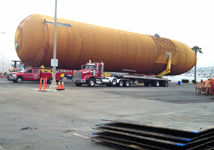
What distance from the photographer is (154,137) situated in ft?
16.0

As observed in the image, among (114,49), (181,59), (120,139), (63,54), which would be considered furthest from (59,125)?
(181,59)

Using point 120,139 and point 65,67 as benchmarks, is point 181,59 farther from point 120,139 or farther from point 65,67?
point 120,139

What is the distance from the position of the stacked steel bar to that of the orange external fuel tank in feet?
68.5

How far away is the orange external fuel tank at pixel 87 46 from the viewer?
25.2m

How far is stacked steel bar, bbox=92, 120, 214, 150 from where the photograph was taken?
14.9ft

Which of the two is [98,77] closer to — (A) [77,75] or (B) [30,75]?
(A) [77,75]

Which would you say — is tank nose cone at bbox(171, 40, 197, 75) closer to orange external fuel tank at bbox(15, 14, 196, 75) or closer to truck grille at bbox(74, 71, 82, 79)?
orange external fuel tank at bbox(15, 14, 196, 75)

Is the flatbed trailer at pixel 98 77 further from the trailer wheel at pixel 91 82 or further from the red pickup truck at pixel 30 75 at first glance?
the red pickup truck at pixel 30 75

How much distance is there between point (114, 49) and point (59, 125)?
2226 cm

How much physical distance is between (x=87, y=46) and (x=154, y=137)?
22902mm

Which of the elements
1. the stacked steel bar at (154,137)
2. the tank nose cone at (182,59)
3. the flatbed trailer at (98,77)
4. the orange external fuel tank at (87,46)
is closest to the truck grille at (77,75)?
the flatbed trailer at (98,77)

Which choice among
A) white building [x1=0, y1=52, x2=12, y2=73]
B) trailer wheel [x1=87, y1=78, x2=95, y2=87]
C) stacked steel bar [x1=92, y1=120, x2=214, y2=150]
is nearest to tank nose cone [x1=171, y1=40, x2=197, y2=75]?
trailer wheel [x1=87, y1=78, x2=95, y2=87]

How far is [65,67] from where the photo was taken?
28.0 metres

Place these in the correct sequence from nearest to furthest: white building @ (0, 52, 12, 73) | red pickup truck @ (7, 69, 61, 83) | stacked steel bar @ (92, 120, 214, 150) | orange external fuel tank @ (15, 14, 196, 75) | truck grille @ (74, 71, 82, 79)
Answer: stacked steel bar @ (92, 120, 214, 150) < orange external fuel tank @ (15, 14, 196, 75) < truck grille @ (74, 71, 82, 79) < red pickup truck @ (7, 69, 61, 83) < white building @ (0, 52, 12, 73)
